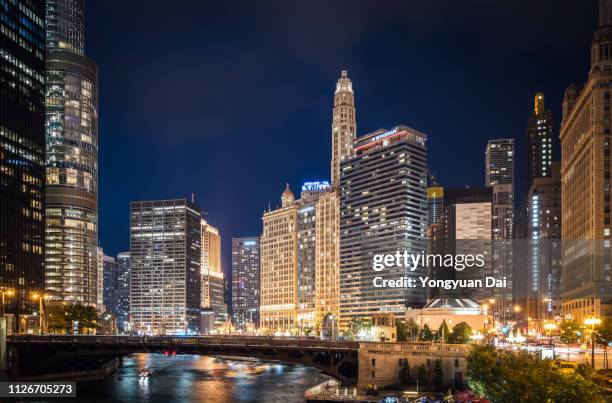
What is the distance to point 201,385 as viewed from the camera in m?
136

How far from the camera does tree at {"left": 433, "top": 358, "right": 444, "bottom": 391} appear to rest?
10244 cm

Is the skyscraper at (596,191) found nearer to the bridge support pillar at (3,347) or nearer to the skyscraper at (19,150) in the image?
the bridge support pillar at (3,347)

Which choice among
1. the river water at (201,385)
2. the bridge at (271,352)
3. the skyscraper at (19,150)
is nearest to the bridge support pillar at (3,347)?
the bridge at (271,352)

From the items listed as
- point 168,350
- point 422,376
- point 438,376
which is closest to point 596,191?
point 438,376

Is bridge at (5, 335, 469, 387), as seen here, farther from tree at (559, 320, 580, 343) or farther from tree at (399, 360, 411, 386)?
tree at (559, 320, 580, 343)

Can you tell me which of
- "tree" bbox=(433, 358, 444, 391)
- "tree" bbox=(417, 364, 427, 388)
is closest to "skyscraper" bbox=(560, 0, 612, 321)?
"tree" bbox=(433, 358, 444, 391)

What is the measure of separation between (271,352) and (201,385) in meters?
27.4

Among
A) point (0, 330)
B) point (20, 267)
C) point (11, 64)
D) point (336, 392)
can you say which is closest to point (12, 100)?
point (11, 64)

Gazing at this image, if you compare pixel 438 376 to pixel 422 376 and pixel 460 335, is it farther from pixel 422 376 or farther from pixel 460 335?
pixel 460 335

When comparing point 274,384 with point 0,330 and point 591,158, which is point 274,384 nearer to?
point 0,330

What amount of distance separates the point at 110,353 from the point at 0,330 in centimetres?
1898

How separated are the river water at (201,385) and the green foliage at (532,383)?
43092mm

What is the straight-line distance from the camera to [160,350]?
403ft

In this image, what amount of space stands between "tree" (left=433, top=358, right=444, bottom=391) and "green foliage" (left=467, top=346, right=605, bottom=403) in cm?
2468
